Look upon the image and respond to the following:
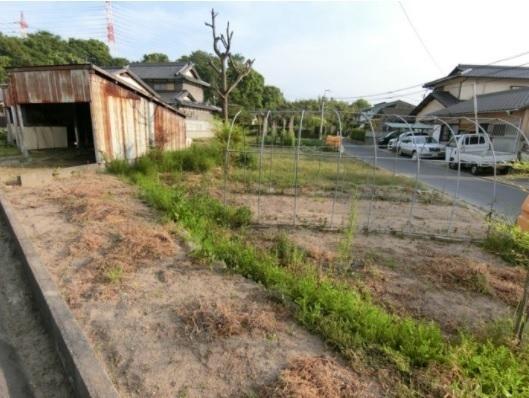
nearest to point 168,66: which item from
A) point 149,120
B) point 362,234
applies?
point 149,120

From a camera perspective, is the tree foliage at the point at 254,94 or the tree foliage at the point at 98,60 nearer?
the tree foliage at the point at 98,60

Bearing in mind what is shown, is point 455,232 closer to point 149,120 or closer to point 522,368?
point 522,368

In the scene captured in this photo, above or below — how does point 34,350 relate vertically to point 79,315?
below

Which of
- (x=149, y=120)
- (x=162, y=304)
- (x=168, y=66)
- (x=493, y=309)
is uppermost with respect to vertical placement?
(x=168, y=66)

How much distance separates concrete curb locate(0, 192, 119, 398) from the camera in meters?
1.98

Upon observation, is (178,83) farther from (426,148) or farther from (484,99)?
(484,99)

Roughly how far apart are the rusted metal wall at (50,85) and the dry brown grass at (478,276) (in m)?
9.42

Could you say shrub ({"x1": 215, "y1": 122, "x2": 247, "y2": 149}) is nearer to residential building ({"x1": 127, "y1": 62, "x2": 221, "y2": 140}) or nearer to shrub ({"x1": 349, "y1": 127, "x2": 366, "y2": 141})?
residential building ({"x1": 127, "y1": 62, "x2": 221, "y2": 140})

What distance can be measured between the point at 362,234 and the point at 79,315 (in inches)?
167

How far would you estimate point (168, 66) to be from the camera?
94.7ft

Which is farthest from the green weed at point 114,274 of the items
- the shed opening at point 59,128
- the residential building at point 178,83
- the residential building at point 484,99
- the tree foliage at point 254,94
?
the tree foliage at point 254,94

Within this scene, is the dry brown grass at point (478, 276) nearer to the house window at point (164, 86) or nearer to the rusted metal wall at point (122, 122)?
the rusted metal wall at point (122, 122)

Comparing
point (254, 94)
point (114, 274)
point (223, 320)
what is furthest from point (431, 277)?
point (254, 94)

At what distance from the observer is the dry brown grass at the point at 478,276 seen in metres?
3.57
